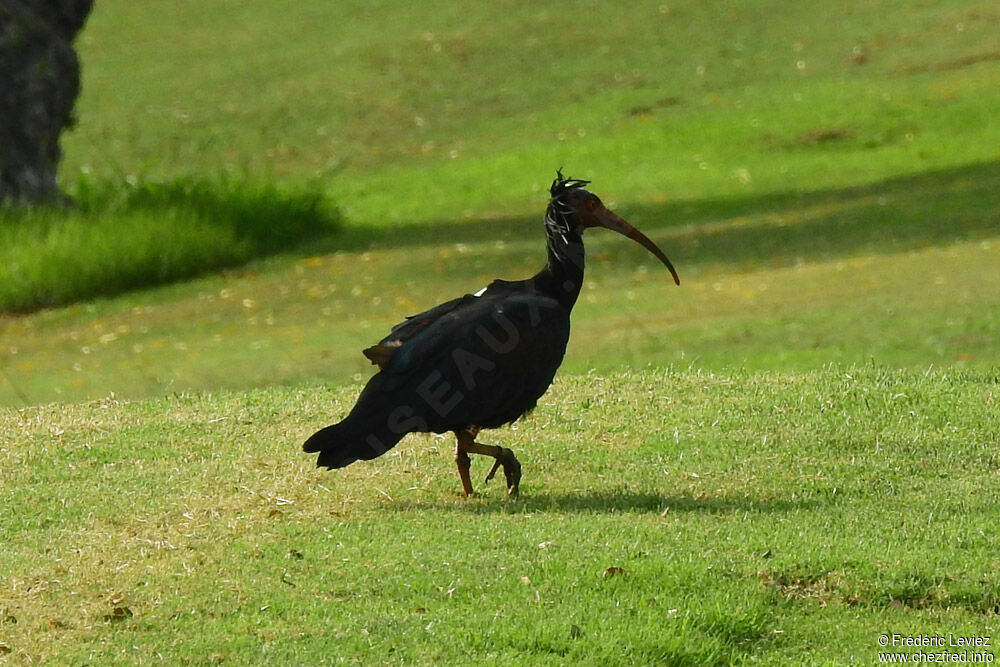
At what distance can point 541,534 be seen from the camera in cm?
725

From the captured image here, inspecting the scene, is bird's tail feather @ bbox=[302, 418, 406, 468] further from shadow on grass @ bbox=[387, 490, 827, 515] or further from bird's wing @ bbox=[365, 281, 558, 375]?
shadow on grass @ bbox=[387, 490, 827, 515]

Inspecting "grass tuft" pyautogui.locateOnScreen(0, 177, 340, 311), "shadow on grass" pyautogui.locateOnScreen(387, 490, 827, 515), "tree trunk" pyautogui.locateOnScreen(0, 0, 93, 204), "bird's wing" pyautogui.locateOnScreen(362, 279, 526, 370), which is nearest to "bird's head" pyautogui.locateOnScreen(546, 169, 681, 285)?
"bird's wing" pyautogui.locateOnScreen(362, 279, 526, 370)

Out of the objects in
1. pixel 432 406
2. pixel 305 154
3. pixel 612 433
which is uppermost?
pixel 432 406

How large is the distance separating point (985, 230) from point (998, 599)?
12918 millimetres

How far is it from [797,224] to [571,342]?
6.79 meters

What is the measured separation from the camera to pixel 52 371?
16078 millimetres

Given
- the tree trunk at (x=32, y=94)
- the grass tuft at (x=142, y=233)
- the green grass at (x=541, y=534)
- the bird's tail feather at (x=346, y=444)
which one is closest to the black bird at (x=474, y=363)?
the bird's tail feather at (x=346, y=444)

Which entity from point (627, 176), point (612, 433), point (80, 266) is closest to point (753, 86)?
point (627, 176)

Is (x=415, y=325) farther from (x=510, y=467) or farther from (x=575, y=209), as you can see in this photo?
(x=575, y=209)

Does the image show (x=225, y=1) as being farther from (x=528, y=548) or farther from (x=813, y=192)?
(x=528, y=548)

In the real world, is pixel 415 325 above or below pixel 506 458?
above

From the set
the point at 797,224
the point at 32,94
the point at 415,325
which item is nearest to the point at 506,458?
the point at 415,325

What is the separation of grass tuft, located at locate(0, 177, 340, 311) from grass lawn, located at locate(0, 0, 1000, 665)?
0.18 ft

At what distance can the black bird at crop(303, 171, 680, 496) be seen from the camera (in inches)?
296
